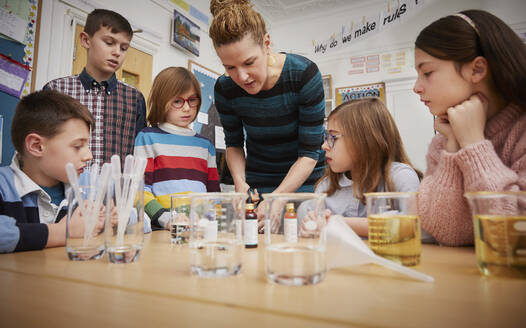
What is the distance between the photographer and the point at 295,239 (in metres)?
0.50

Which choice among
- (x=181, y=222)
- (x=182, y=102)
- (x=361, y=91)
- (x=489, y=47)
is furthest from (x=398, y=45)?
(x=181, y=222)

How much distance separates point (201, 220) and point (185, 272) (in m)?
0.10

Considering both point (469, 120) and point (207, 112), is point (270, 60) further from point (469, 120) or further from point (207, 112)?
point (207, 112)

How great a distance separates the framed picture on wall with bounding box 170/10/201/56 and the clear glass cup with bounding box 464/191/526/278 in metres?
3.35

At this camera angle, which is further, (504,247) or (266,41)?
(266,41)

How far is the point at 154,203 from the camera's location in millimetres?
1258

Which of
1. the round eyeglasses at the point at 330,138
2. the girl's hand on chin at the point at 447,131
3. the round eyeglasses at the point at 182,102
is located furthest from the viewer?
the round eyeglasses at the point at 182,102

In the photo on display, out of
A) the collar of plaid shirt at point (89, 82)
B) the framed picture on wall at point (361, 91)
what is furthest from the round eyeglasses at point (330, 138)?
the framed picture on wall at point (361, 91)

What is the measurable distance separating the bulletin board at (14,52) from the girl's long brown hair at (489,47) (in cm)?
237

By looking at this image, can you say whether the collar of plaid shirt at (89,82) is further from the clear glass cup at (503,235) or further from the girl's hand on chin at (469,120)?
the clear glass cup at (503,235)

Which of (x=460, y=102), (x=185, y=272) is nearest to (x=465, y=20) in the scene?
(x=460, y=102)

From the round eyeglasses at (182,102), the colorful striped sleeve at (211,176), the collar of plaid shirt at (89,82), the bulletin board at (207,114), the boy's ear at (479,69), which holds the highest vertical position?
the bulletin board at (207,114)

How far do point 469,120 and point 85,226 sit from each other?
96 cm

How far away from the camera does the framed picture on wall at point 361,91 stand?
13.9 ft
